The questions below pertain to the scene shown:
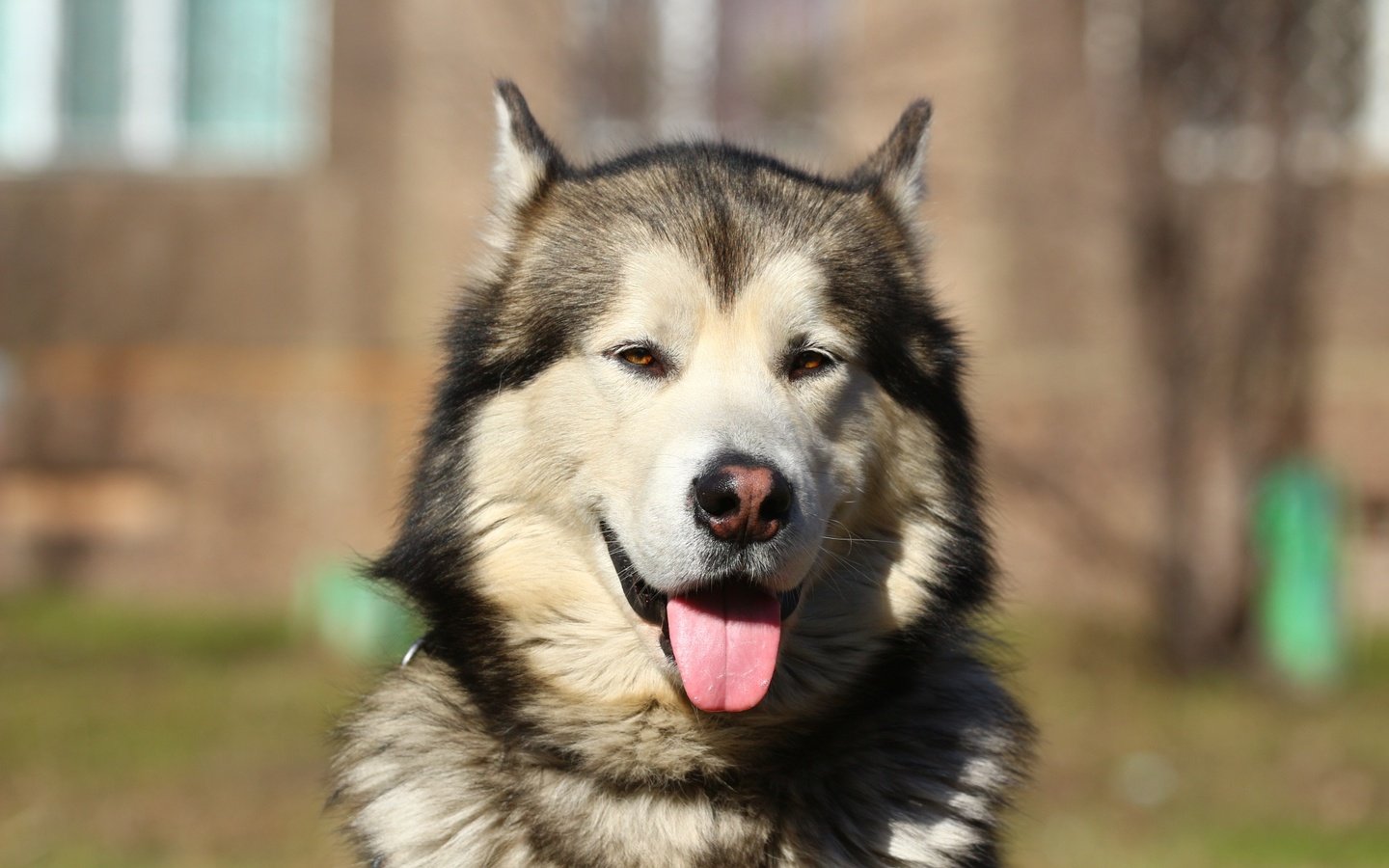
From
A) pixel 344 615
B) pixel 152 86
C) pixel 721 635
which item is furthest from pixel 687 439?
pixel 152 86

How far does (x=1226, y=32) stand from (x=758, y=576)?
8.01 metres

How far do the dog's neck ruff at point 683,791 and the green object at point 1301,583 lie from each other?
271 inches

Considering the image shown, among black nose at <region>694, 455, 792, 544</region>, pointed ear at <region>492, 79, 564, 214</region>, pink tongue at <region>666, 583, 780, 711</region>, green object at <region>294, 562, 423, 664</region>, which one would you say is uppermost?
pointed ear at <region>492, 79, 564, 214</region>

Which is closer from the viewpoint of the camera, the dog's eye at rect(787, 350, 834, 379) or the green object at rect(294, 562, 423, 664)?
the dog's eye at rect(787, 350, 834, 379)

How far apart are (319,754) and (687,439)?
18.0 ft

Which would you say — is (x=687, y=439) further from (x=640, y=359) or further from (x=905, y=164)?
(x=905, y=164)

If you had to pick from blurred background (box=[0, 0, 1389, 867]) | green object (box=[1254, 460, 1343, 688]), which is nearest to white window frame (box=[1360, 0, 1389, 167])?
blurred background (box=[0, 0, 1389, 867])

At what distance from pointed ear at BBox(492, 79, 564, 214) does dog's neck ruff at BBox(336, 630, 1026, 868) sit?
3.98 ft

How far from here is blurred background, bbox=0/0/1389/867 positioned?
876cm

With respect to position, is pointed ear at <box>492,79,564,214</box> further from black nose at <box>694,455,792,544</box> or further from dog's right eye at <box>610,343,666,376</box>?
black nose at <box>694,455,792,544</box>

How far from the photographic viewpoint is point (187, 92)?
12898mm

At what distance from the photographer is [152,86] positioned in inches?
505

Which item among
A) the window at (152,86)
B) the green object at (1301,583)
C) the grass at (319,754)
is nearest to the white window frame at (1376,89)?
the green object at (1301,583)

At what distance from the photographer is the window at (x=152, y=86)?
41.8ft
